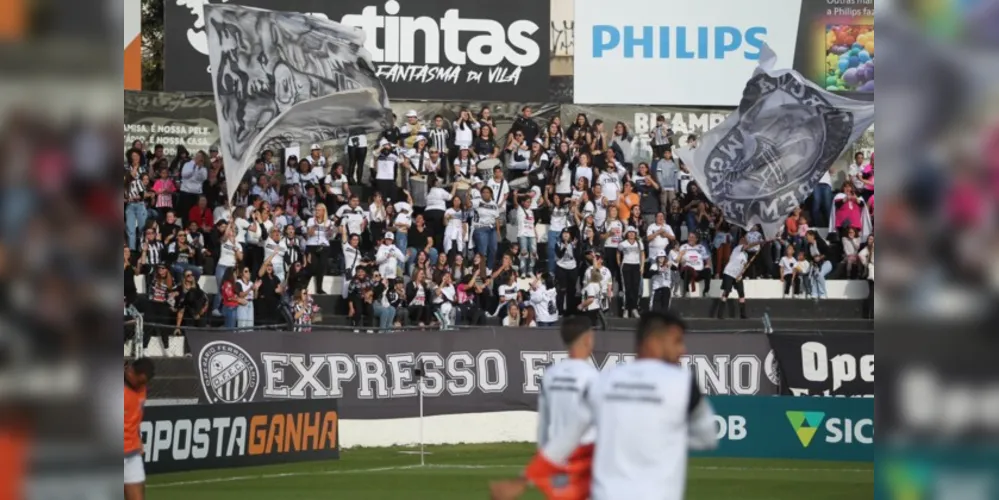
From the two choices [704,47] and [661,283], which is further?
[704,47]

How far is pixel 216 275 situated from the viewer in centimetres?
2762

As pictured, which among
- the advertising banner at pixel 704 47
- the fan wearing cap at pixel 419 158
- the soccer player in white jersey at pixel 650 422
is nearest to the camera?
the soccer player in white jersey at pixel 650 422

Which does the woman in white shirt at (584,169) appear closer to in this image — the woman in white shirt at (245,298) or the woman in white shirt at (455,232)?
the woman in white shirt at (455,232)

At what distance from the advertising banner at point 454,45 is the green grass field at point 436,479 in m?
15.3

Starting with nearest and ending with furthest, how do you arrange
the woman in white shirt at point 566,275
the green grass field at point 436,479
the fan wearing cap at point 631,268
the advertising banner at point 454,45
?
1. the green grass field at point 436,479
2. the woman in white shirt at point 566,275
3. the fan wearing cap at point 631,268
4. the advertising banner at point 454,45

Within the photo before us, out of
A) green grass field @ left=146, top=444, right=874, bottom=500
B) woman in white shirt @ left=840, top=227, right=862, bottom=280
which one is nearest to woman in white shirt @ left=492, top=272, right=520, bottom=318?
green grass field @ left=146, top=444, right=874, bottom=500

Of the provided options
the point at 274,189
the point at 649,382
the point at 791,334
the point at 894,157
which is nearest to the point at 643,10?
the point at 274,189

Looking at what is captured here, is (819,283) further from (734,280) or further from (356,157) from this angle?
(356,157)

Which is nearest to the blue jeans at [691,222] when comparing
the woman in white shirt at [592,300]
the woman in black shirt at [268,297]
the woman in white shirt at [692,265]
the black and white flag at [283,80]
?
the woman in white shirt at [692,265]

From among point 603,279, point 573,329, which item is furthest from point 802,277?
point 573,329

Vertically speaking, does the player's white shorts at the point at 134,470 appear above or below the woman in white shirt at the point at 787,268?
below

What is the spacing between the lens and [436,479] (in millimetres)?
19703

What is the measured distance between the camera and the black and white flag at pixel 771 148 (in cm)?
2866

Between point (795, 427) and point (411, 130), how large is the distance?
541 inches
